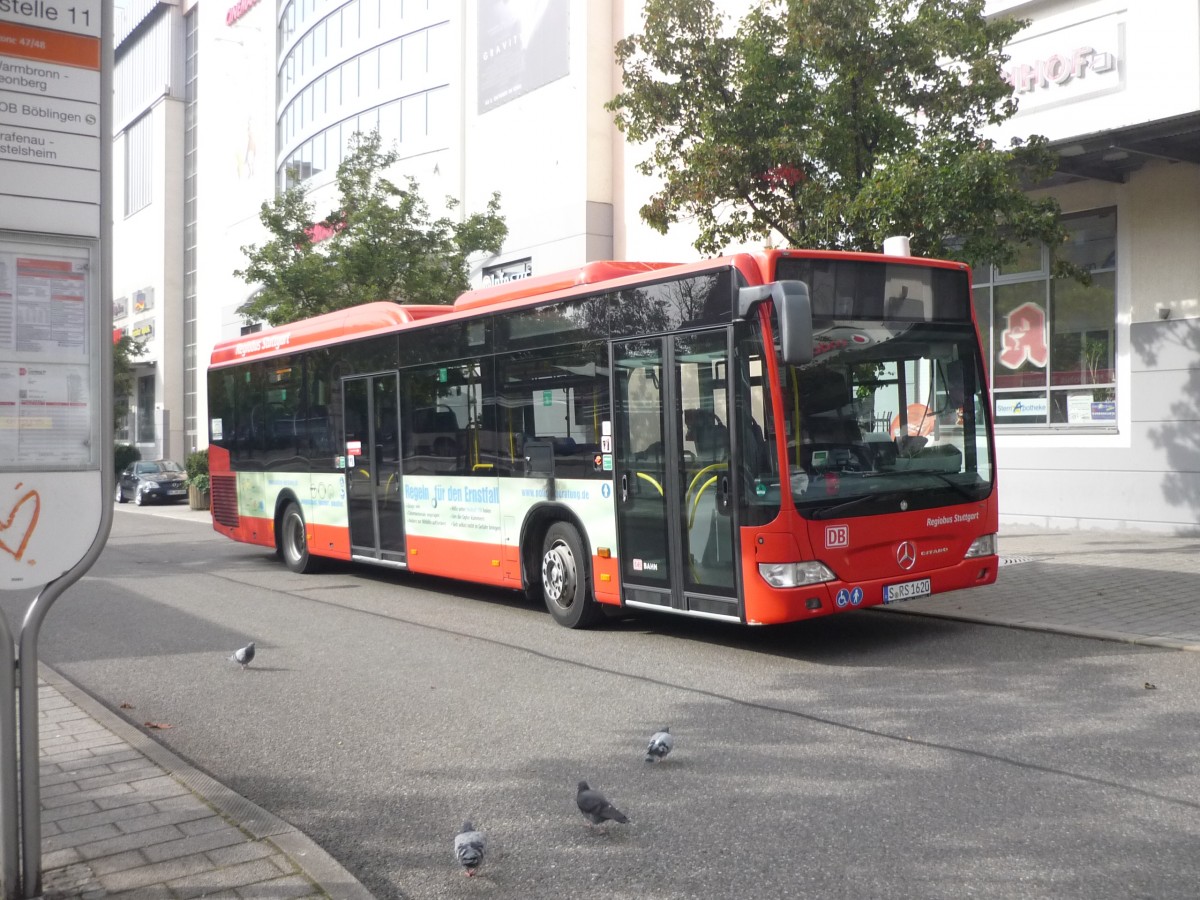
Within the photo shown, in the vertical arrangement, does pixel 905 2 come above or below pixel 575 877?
above

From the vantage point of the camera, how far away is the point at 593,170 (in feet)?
84.3

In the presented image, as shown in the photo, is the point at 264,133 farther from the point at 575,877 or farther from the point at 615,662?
the point at 575,877

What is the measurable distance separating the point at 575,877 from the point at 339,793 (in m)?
1.57

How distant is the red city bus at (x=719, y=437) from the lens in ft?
25.6

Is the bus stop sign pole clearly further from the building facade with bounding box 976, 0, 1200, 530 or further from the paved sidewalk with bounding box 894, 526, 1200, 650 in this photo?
the building facade with bounding box 976, 0, 1200, 530

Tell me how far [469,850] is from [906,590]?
4.95 metres

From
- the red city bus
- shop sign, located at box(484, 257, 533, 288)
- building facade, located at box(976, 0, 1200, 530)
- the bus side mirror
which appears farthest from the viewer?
shop sign, located at box(484, 257, 533, 288)

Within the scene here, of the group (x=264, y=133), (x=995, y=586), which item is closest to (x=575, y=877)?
(x=995, y=586)

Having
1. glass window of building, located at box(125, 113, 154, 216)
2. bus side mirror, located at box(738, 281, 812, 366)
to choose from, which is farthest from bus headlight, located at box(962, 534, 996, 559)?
glass window of building, located at box(125, 113, 154, 216)

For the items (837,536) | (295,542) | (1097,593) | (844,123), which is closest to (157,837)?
(837,536)

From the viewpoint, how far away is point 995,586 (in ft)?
37.0

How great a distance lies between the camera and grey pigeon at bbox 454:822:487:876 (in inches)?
162

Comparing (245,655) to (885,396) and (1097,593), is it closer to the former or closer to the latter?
(885,396)

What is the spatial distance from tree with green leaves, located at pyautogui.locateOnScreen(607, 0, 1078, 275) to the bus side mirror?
14.1ft
